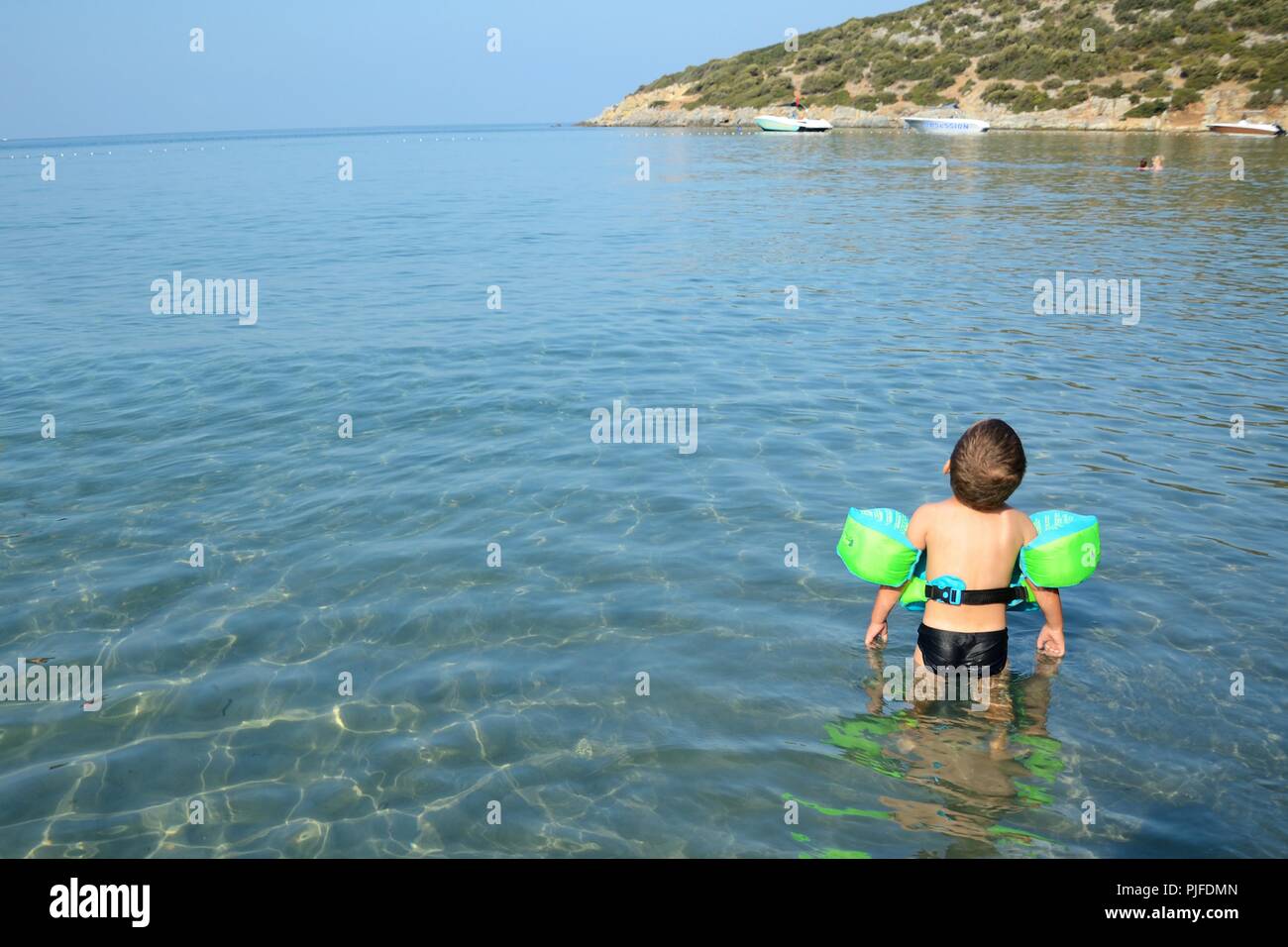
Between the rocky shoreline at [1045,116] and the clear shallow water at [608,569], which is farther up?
A: the rocky shoreline at [1045,116]

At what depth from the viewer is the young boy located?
5.66 meters

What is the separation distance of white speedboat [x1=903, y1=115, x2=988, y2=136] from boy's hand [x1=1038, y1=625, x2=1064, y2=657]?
81.6 meters

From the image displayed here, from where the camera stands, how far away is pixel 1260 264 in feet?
68.3

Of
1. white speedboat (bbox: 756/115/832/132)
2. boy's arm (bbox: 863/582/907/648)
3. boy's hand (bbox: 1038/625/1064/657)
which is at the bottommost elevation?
boy's hand (bbox: 1038/625/1064/657)

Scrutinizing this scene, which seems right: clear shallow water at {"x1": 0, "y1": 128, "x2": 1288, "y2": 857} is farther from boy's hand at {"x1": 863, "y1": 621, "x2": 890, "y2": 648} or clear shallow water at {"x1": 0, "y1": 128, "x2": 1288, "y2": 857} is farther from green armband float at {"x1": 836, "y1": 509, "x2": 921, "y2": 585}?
green armband float at {"x1": 836, "y1": 509, "x2": 921, "y2": 585}

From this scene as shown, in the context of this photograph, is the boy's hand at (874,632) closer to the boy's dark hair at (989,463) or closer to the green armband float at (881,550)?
the green armband float at (881,550)

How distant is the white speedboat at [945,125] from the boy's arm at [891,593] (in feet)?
269

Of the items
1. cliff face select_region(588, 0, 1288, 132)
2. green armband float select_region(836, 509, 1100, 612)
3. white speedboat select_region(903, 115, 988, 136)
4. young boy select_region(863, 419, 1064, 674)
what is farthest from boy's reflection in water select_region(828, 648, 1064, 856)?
white speedboat select_region(903, 115, 988, 136)

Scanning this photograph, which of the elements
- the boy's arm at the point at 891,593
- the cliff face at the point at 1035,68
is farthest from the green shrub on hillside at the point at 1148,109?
the boy's arm at the point at 891,593

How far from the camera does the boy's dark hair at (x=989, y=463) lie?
5492mm

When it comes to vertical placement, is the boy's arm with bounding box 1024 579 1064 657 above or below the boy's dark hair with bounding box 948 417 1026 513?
below

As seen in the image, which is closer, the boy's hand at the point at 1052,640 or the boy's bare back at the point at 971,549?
the boy's bare back at the point at 971,549
